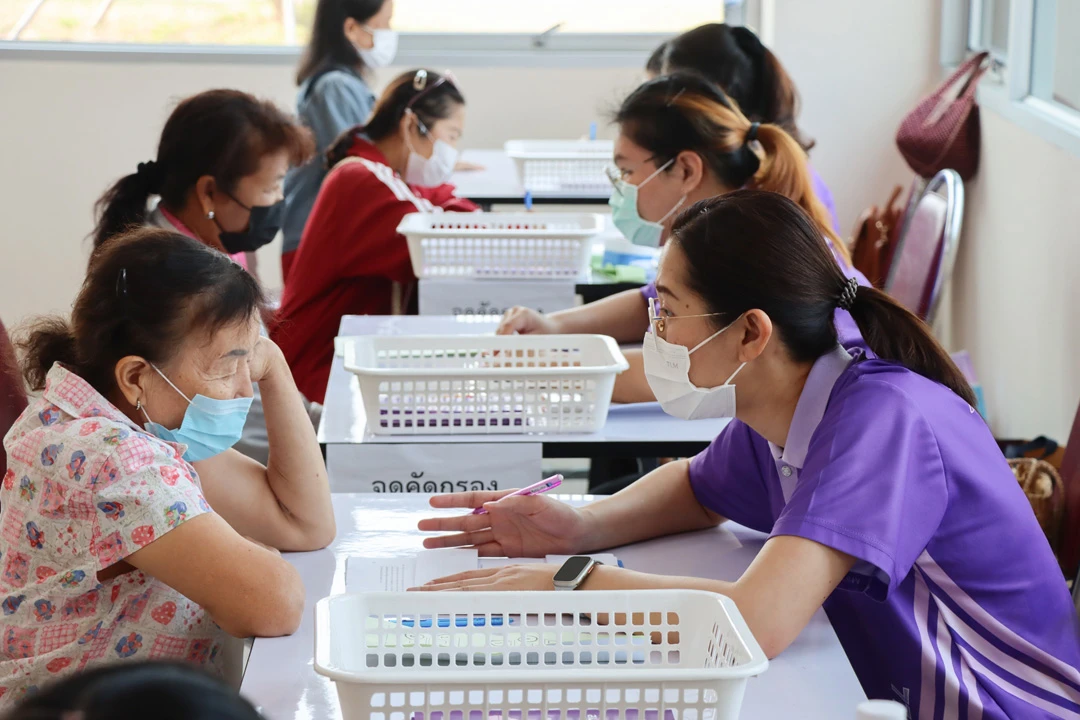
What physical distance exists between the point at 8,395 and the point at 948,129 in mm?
2942

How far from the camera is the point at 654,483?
5.16 ft

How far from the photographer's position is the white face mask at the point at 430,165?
3201 millimetres

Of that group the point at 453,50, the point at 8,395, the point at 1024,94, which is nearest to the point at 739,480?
the point at 8,395

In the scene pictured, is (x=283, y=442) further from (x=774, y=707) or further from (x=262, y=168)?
(x=262, y=168)

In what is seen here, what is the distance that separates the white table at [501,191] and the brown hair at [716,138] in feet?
4.83

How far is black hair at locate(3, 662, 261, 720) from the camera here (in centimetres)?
45

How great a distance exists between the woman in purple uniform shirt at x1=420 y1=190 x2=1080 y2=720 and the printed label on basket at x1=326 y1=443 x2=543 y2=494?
374mm

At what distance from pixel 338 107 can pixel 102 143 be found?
1.78 metres

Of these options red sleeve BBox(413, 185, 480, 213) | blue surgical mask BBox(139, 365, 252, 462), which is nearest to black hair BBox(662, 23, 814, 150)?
red sleeve BBox(413, 185, 480, 213)

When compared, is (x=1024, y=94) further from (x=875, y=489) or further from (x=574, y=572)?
(x=574, y=572)

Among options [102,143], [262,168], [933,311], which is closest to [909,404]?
[262,168]

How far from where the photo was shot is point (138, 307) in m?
1.30

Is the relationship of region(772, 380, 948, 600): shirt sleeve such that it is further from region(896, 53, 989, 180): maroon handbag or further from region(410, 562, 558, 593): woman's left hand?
region(896, 53, 989, 180): maroon handbag

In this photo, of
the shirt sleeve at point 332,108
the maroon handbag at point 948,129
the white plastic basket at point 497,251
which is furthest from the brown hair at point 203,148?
the maroon handbag at point 948,129
